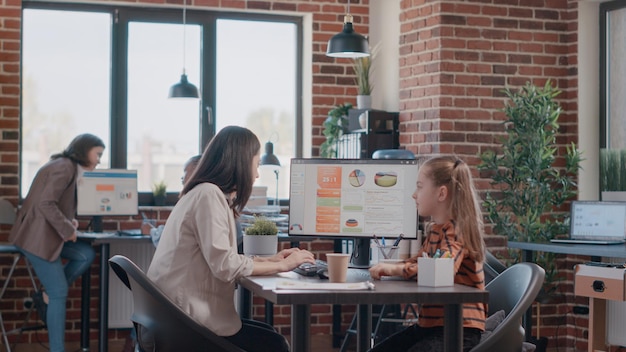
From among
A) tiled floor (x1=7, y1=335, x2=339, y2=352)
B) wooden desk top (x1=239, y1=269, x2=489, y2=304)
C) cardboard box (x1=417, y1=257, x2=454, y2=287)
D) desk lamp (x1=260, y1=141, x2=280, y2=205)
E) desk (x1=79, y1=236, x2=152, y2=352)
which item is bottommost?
tiled floor (x1=7, y1=335, x2=339, y2=352)

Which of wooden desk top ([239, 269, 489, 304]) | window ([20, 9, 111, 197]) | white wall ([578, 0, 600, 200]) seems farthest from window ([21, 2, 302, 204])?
wooden desk top ([239, 269, 489, 304])

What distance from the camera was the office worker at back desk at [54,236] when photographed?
6000 millimetres

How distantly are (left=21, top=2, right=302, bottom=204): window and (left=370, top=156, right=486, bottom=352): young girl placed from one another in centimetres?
412

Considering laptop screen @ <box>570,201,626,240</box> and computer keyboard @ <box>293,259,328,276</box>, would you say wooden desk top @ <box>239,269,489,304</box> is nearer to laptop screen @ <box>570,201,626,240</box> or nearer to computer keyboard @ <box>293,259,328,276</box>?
computer keyboard @ <box>293,259,328,276</box>

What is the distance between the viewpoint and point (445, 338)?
2814 mm

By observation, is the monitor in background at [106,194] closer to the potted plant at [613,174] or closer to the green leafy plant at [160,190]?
the green leafy plant at [160,190]

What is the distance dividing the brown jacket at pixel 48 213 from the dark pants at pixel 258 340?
9.70 ft

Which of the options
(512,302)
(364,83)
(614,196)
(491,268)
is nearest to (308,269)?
(512,302)

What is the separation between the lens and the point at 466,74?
6062 mm

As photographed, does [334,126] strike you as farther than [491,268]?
Yes

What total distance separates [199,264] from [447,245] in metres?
0.83

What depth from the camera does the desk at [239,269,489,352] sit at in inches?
105

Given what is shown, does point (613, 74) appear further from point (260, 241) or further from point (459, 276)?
point (459, 276)

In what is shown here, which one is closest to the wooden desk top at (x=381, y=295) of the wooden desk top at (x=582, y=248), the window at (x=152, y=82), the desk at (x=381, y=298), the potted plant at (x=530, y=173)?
the desk at (x=381, y=298)
